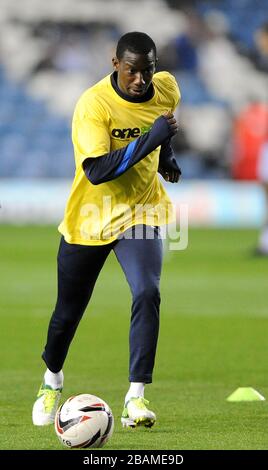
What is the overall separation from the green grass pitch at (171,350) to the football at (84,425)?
0.09 metres

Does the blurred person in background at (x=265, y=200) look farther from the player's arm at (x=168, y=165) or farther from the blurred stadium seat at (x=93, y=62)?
the player's arm at (x=168, y=165)

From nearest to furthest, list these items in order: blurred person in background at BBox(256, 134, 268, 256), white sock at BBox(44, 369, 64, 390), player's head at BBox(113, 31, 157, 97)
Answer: player's head at BBox(113, 31, 157, 97) < white sock at BBox(44, 369, 64, 390) < blurred person in background at BBox(256, 134, 268, 256)

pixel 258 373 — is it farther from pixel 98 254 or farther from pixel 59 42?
pixel 59 42

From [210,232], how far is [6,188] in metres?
4.44

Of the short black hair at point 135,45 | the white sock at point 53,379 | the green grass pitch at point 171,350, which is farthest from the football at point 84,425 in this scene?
the short black hair at point 135,45

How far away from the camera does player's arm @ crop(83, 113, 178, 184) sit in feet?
21.1

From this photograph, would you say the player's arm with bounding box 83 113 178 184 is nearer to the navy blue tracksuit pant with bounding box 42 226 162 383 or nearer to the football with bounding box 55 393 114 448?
the navy blue tracksuit pant with bounding box 42 226 162 383

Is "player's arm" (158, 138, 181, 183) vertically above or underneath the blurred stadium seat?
underneath

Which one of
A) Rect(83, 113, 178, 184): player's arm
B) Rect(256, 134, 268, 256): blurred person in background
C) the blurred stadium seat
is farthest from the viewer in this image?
→ the blurred stadium seat

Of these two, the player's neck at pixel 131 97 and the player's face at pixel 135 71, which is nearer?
the player's face at pixel 135 71

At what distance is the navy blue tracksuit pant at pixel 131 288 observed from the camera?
6.62m

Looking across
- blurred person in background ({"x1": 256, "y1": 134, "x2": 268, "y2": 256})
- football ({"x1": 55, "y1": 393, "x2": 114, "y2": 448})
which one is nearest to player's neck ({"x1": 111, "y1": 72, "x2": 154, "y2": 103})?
football ({"x1": 55, "y1": 393, "x2": 114, "y2": 448})

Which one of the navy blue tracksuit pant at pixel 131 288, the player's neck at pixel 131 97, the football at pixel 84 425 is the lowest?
the football at pixel 84 425

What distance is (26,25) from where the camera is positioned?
3067 centimetres
